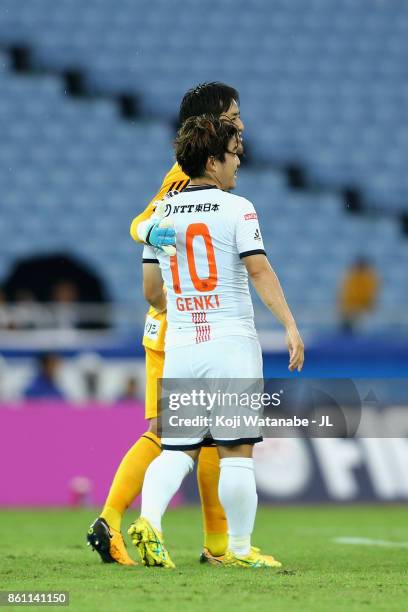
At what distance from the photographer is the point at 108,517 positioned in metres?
5.79

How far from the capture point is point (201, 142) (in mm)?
5312

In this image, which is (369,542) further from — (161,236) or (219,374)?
(161,236)

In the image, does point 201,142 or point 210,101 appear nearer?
point 201,142

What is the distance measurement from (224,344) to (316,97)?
12706mm

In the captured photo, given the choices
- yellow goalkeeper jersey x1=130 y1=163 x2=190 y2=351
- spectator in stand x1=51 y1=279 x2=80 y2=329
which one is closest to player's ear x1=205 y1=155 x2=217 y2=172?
yellow goalkeeper jersey x1=130 y1=163 x2=190 y2=351

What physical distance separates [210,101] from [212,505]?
179 centimetres

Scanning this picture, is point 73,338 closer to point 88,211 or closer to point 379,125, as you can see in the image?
point 88,211

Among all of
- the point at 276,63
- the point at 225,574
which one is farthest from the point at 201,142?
the point at 276,63

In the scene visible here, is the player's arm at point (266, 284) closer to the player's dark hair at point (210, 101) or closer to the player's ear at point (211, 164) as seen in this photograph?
the player's ear at point (211, 164)

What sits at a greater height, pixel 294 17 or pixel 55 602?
pixel 294 17

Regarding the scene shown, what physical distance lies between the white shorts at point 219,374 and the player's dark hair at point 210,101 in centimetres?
109

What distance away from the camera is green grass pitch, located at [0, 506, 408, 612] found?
434 centimetres

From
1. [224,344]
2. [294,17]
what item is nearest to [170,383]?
[224,344]

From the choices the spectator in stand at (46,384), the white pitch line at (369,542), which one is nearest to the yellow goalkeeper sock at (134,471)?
the white pitch line at (369,542)
